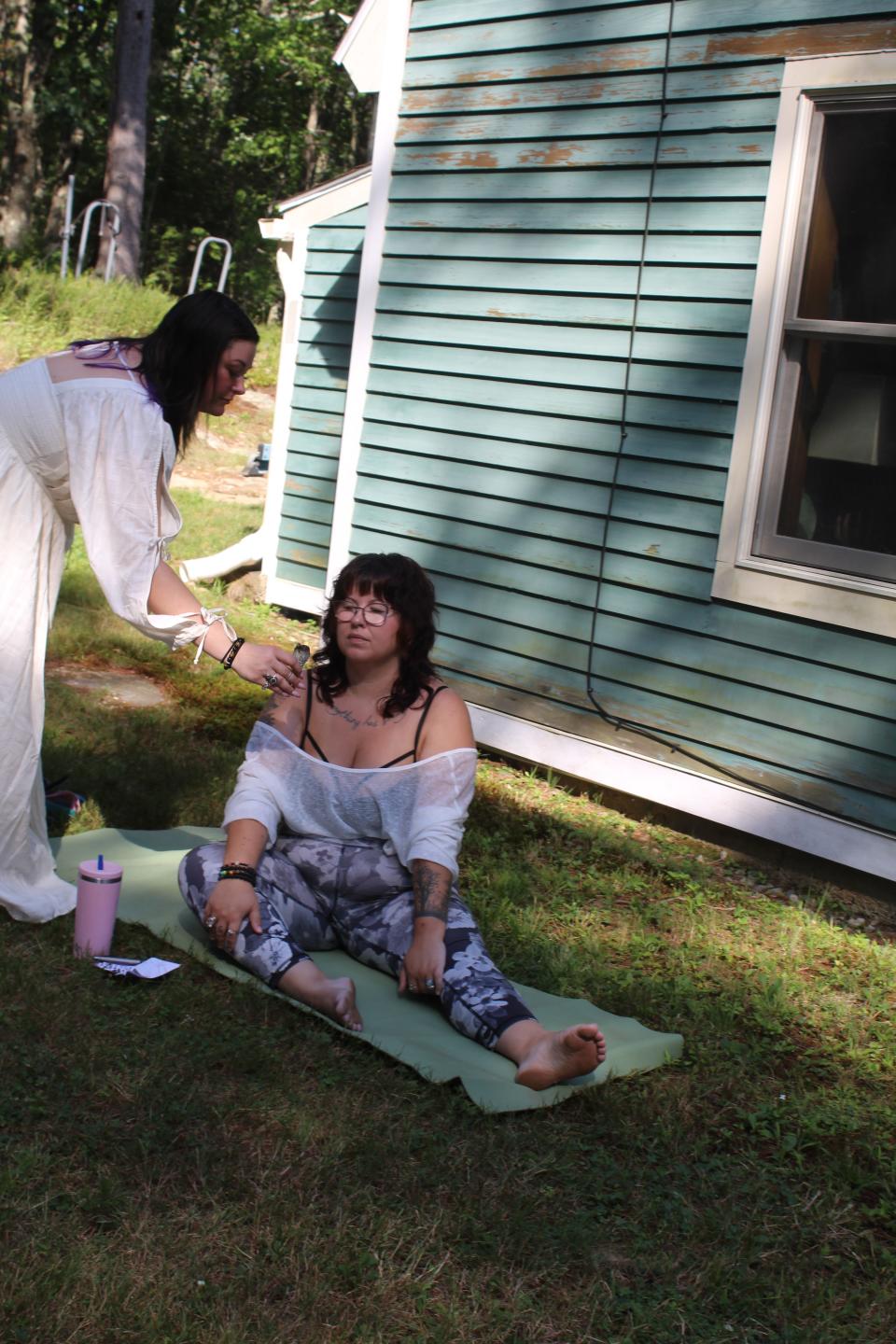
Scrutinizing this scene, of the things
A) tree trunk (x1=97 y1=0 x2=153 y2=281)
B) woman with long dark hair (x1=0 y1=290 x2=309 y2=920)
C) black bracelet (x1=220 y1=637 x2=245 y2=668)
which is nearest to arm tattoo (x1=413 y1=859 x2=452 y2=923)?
woman with long dark hair (x1=0 y1=290 x2=309 y2=920)

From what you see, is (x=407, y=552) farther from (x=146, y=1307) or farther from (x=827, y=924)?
(x=146, y=1307)

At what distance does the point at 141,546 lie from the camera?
11.4 feet

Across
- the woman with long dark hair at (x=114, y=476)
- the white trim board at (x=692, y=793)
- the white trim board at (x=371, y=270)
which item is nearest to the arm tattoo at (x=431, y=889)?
the woman with long dark hair at (x=114, y=476)

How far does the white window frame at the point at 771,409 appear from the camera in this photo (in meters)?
4.82

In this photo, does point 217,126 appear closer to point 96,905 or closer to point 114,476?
point 114,476

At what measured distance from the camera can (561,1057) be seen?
3070 mm

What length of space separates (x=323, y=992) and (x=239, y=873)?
41cm

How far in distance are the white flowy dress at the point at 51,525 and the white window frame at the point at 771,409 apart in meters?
2.46

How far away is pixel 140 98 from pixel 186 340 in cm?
1645

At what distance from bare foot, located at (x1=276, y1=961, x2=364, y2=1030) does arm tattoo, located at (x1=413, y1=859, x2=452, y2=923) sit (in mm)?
276

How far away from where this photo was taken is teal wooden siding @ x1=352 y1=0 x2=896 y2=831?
16.9 ft

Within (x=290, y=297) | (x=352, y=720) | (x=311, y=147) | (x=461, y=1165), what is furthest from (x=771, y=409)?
(x=311, y=147)

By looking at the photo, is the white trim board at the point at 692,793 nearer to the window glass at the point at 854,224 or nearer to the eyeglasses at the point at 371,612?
the window glass at the point at 854,224

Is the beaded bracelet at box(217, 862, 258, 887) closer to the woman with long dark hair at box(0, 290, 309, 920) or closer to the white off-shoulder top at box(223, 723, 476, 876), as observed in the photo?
the white off-shoulder top at box(223, 723, 476, 876)
